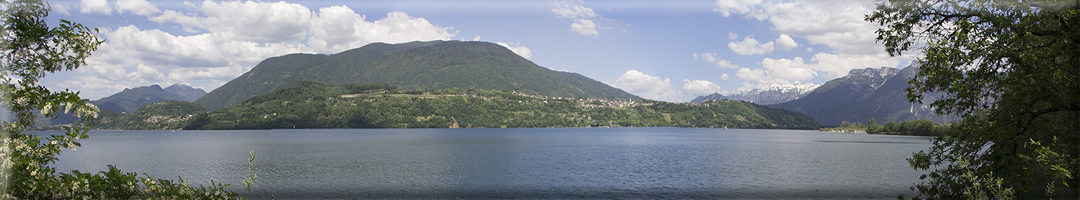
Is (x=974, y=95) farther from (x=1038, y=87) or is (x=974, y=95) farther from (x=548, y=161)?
(x=548, y=161)

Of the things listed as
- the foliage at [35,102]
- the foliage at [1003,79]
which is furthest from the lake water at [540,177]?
the foliage at [35,102]

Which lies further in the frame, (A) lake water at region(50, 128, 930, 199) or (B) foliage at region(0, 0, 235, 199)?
(A) lake water at region(50, 128, 930, 199)

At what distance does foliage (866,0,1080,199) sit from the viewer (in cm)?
1039

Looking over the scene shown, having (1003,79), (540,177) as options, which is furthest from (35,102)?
(540,177)

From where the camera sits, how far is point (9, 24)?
7.42 metres

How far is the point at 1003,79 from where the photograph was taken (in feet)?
41.3

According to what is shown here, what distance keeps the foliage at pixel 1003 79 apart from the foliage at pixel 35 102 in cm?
1572

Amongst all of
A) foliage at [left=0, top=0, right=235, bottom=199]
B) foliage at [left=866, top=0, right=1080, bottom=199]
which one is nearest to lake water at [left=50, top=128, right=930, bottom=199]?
foliage at [left=866, top=0, right=1080, bottom=199]

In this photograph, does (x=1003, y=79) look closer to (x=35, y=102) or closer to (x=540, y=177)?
(x=35, y=102)

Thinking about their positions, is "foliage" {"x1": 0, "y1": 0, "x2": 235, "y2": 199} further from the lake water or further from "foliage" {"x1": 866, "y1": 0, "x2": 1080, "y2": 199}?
the lake water

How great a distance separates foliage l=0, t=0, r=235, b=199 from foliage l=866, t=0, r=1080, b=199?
1572 centimetres

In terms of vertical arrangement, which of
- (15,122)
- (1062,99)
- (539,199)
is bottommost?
(539,199)

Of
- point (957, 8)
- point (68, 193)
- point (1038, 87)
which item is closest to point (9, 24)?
point (68, 193)

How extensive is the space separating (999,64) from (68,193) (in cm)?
1944
